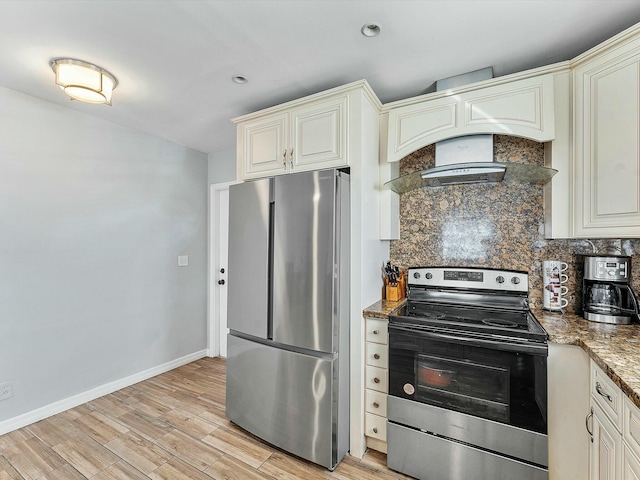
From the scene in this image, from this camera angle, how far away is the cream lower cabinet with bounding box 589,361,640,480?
105cm

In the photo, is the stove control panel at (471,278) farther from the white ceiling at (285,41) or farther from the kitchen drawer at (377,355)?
the white ceiling at (285,41)

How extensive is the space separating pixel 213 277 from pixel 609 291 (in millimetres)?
3565

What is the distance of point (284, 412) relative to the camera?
202cm

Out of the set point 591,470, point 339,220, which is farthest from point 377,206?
point 591,470

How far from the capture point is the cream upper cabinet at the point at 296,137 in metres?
2.06

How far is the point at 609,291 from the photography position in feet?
5.84

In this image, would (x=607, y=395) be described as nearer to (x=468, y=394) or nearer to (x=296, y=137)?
(x=468, y=394)

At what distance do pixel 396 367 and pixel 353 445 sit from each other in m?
0.64

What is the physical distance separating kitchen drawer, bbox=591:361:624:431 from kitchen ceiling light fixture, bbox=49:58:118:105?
307 centimetres

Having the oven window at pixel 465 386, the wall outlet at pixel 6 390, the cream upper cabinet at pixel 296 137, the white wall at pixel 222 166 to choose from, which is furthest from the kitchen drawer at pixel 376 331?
the wall outlet at pixel 6 390

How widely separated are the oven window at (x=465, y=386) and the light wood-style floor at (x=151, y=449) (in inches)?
22.8

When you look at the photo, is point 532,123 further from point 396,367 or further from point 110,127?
point 110,127

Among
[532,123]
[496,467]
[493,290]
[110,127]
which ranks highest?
[110,127]

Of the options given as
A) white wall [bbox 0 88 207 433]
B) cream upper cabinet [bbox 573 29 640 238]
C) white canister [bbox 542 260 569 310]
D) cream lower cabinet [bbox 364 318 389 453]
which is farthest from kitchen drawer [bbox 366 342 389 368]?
white wall [bbox 0 88 207 433]
